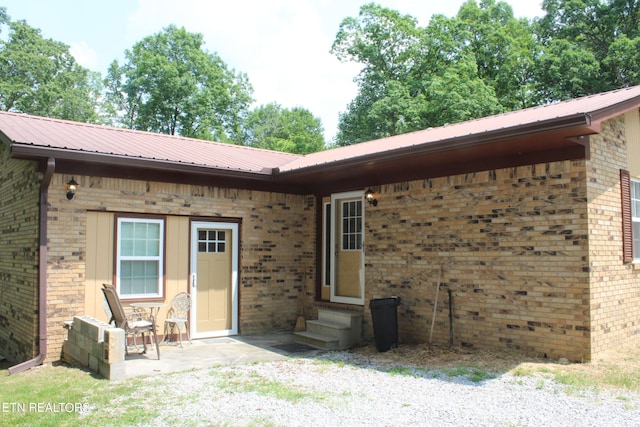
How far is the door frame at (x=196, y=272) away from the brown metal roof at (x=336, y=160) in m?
0.83

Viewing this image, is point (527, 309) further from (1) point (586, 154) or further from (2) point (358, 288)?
(2) point (358, 288)

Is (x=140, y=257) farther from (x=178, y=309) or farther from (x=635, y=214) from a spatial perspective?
(x=635, y=214)

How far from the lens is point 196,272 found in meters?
10.2

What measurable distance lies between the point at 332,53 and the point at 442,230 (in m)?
24.8

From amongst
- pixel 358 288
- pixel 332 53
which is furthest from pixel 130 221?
pixel 332 53

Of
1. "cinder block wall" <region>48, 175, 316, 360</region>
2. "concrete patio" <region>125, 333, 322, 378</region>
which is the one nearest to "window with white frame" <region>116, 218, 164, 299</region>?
"cinder block wall" <region>48, 175, 316, 360</region>

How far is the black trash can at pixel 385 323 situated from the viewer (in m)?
8.78

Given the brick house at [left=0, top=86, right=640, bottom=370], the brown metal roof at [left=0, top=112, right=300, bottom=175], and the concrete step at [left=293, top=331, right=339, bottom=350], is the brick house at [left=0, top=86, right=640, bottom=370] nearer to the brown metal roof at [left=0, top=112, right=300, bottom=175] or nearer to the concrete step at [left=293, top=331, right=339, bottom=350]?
the brown metal roof at [left=0, top=112, right=300, bottom=175]

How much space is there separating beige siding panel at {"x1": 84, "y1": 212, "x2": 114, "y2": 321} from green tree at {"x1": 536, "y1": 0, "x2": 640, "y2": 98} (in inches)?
804

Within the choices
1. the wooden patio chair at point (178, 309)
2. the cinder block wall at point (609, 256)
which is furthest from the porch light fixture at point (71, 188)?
the cinder block wall at point (609, 256)

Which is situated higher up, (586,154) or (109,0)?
(109,0)

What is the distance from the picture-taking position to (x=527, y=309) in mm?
7746

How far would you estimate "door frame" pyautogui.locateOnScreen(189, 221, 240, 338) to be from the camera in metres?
10.1

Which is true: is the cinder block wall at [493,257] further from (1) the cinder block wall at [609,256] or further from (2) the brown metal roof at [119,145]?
(2) the brown metal roof at [119,145]
